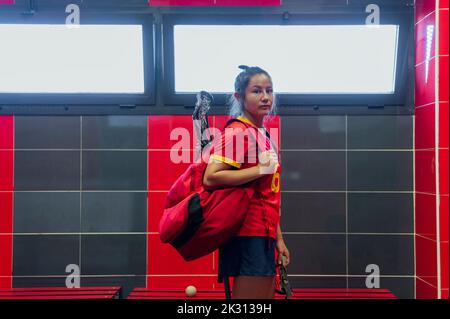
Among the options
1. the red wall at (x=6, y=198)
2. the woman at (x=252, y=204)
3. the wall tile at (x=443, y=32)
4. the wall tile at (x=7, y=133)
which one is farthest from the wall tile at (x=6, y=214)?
the wall tile at (x=443, y=32)

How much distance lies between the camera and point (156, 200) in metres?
2.91

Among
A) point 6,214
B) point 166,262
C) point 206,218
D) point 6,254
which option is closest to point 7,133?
point 6,214

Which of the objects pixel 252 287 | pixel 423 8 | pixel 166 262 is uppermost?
pixel 423 8

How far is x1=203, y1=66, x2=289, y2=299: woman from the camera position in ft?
5.88

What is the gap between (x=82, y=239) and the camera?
→ 2.89m

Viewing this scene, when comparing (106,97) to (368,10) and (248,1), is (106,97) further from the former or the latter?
(368,10)

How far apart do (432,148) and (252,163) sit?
1.29 m

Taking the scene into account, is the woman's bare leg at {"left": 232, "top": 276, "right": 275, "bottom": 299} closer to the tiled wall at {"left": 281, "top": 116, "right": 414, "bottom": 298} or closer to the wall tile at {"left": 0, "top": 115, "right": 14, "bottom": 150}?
the tiled wall at {"left": 281, "top": 116, "right": 414, "bottom": 298}

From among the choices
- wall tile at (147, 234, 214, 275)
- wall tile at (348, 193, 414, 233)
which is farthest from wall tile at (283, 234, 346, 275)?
wall tile at (147, 234, 214, 275)

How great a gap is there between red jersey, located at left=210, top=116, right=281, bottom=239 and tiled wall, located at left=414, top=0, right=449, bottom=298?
1.20m

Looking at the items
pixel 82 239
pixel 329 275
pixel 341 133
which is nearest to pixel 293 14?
pixel 341 133

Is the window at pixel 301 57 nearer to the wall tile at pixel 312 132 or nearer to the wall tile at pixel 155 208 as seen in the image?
the wall tile at pixel 312 132

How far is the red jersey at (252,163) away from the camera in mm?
1812

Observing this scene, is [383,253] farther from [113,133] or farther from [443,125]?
[113,133]
